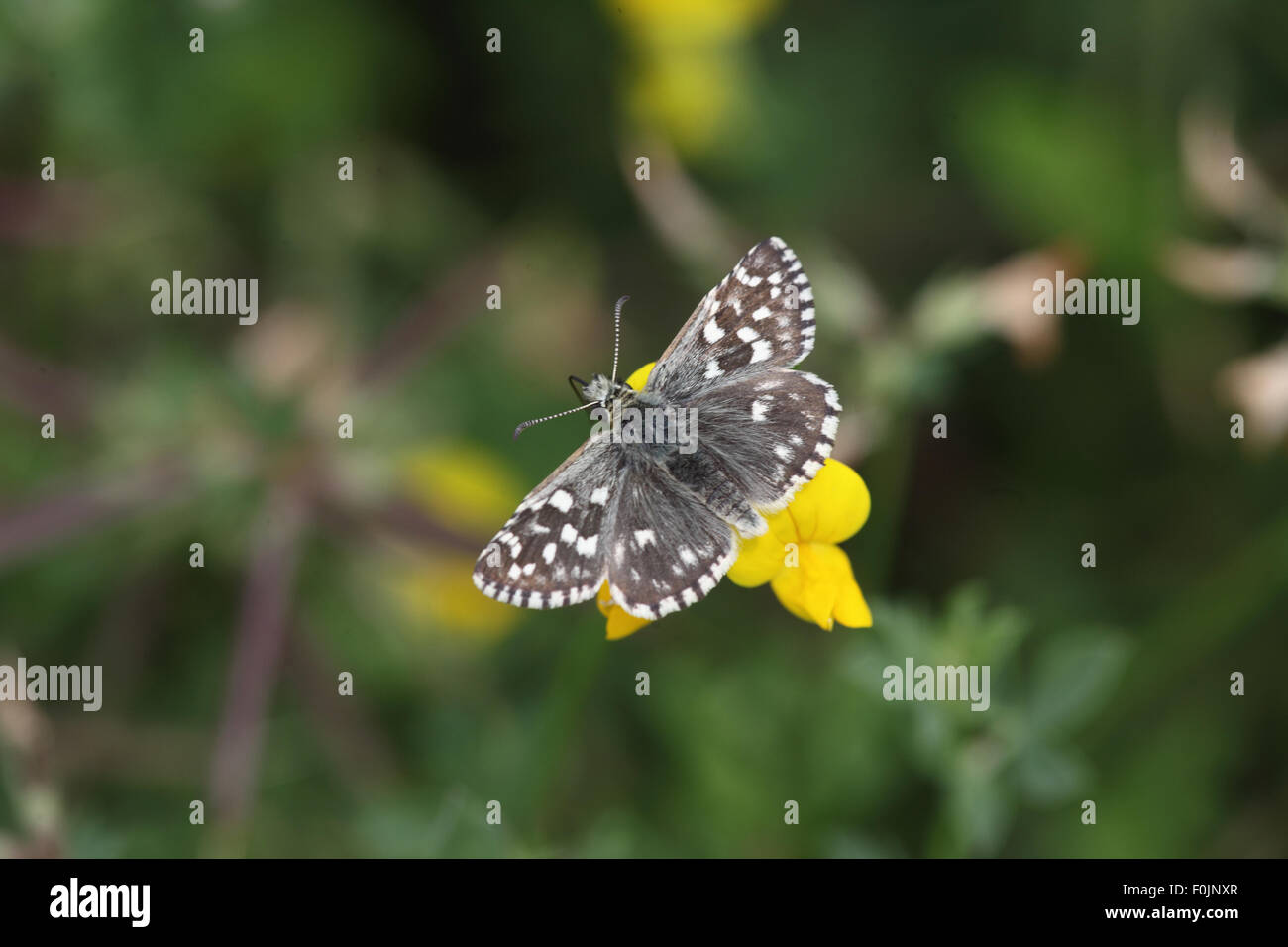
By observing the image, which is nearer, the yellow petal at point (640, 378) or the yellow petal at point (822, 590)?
the yellow petal at point (822, 590)

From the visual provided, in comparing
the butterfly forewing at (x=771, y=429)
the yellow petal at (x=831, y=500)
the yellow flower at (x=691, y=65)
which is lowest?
the yellow petal at (x=831, y=500)

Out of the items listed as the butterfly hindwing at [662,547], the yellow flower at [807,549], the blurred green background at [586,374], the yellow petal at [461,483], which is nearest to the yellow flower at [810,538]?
the yellow flower at [807,549]

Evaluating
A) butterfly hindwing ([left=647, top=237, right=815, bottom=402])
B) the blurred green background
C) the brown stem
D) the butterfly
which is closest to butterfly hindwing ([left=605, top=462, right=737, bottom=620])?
the butterfly

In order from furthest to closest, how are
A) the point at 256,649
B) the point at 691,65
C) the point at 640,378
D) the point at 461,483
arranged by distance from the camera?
the point at 691,65
the point at 461,483
the point at 256,649
the point at 640,378

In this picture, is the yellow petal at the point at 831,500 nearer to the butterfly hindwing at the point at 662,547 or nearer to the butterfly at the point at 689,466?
the butterfly at the point at 689,466

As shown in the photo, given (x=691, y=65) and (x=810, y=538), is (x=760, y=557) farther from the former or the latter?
(x=691, y=65)

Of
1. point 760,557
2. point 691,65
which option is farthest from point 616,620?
point 691,65
